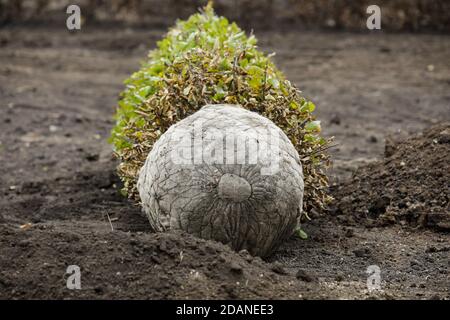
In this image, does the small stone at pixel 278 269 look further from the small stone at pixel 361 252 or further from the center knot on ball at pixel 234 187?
the small stone at pixel 361 252

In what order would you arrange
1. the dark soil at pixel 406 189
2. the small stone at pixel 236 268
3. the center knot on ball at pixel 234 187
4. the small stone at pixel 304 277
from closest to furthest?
the small stone at pixel 236 268 < the small stone at pixel 304 277 < the center knot on ball at pixel 234 187 < the dark soil at pixel 406 189

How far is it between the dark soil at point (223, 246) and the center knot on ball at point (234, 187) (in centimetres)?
32

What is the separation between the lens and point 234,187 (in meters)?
4.40

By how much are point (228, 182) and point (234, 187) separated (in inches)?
1.7

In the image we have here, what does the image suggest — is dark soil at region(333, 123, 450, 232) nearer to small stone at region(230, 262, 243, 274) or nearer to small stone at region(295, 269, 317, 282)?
small stone at region(295, 269, 317, 282)

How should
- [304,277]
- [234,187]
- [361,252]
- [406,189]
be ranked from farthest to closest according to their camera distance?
[406,189] < [361,252] < [234,187] < [304,277]

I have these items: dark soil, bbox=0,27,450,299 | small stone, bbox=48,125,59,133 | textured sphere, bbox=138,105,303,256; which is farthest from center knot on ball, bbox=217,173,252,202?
small stone, bbox=48,125,59,133

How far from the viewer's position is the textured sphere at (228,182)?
445 centimetres

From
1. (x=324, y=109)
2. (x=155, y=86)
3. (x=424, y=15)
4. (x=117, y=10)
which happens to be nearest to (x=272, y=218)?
(x=155, y=86)

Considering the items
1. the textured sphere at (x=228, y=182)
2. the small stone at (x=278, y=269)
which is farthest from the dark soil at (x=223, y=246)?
the textured sphere at (x=228, y=182)

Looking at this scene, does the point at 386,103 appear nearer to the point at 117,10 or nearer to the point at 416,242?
the point at 416,242

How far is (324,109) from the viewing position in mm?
10273

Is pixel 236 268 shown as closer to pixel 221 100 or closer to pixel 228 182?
pixel 228 182

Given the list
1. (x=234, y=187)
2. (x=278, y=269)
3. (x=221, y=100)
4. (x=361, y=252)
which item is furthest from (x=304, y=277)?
(x=221, y=100)
